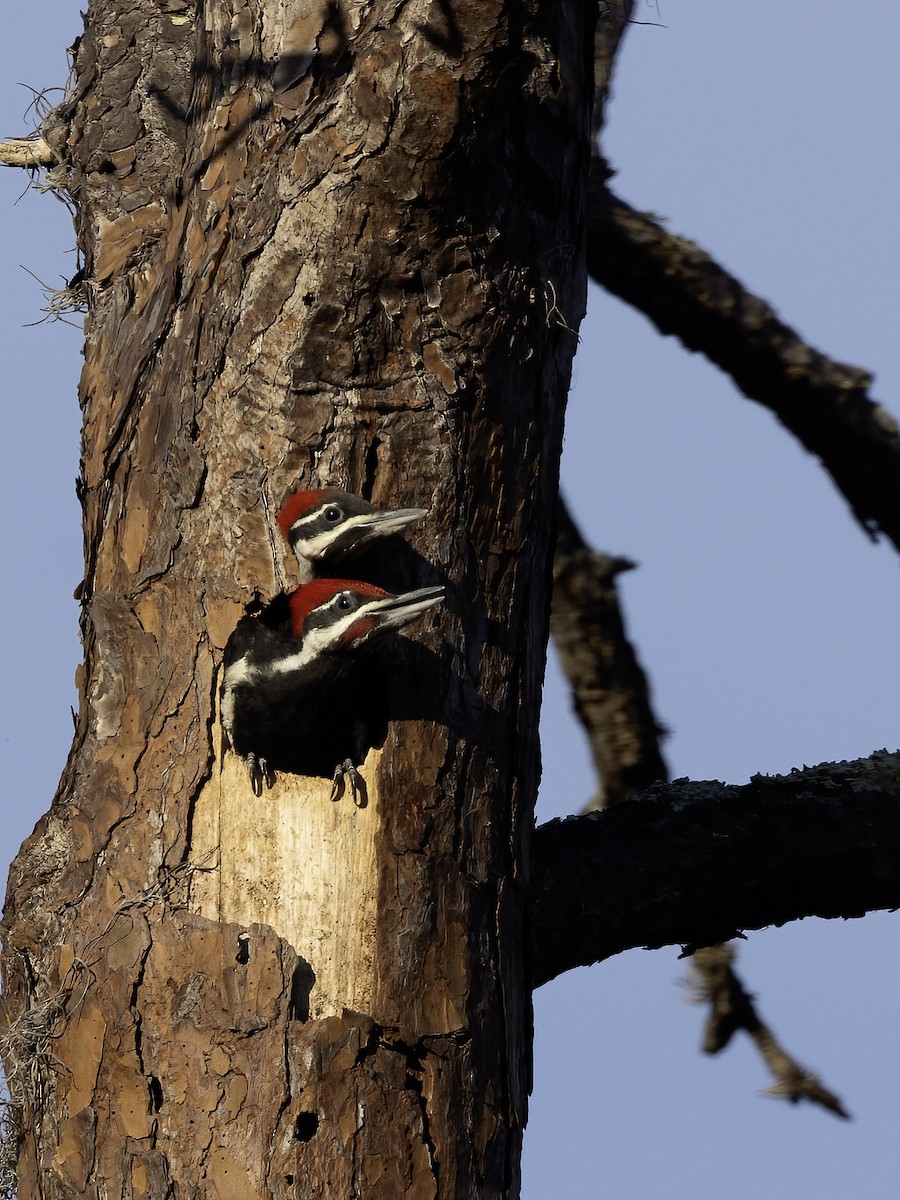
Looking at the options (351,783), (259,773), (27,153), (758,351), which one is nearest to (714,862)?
(351,783)

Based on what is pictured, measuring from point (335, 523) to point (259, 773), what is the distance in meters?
0.49

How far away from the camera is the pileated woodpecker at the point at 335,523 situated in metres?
2.77

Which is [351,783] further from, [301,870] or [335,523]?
[335,523]

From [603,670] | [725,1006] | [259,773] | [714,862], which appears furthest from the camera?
[603,670]

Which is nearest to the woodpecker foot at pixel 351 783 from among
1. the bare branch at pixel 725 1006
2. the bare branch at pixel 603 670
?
the bare branch at pixel 603 670

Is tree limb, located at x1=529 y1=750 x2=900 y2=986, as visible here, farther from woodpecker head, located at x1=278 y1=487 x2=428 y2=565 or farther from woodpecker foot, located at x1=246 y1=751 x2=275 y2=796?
woodpecker head, located at x1=278 y1=487 x2=428 y2=565

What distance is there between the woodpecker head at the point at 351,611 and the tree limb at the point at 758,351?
2153mm

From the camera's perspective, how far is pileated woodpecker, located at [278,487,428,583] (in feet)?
9.09

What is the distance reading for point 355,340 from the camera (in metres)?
2.96

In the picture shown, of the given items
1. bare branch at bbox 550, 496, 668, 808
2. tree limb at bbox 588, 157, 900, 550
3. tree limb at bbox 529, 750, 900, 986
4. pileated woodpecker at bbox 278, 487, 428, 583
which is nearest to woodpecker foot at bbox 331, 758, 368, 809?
pileated woodpecker at bbox 278, 487, 428, 583

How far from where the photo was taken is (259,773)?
111 inches

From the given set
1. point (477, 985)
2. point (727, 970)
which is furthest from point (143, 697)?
point (727, 970)

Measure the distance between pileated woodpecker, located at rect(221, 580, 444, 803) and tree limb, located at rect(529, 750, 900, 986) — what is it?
0.70 meters

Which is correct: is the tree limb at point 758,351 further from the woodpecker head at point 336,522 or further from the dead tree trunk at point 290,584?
the woodpecker head at point 336,522
